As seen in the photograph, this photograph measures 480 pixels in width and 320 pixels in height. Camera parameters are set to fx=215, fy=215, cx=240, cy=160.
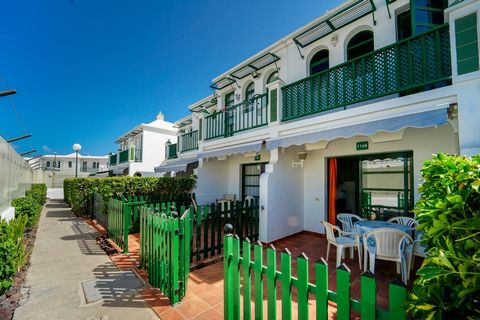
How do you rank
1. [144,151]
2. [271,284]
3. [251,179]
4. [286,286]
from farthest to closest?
[144,151] → [251,179] → [271,284] → [286,286]

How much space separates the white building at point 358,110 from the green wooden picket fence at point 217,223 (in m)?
0.40

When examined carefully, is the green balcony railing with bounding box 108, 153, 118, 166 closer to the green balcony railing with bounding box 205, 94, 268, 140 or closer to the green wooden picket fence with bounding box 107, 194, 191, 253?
the green balcony railing with bounding box 205, 94, 268, 140

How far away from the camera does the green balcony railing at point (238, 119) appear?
9.23 meters

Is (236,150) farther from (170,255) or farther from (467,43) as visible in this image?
(467,43)

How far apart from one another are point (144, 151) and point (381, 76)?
70.9ft

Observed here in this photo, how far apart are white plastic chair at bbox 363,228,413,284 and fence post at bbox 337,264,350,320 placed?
135 inches

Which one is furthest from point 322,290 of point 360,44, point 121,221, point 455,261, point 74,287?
point 360,44

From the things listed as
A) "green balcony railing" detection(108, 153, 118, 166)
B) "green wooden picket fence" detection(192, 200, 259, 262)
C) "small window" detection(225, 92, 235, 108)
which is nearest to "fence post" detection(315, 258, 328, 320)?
"green wooden picket fence" detection(192, 200, 259, 262)

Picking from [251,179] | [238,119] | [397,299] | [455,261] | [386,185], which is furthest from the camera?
[251,179]

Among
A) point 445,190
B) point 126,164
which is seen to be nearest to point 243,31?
point 445,190

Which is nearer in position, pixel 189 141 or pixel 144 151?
pixel 189 141

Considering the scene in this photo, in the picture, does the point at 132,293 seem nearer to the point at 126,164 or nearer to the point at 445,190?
the point at 445,190

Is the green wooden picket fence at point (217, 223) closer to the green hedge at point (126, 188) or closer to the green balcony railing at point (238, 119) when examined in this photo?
the green balcony railing at point (238, 119)

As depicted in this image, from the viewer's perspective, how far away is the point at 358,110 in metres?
6.17
